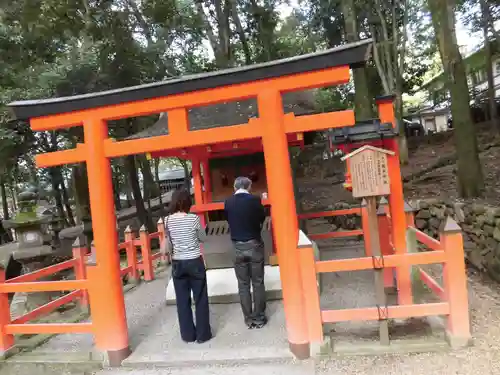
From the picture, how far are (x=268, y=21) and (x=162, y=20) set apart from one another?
17.5ft

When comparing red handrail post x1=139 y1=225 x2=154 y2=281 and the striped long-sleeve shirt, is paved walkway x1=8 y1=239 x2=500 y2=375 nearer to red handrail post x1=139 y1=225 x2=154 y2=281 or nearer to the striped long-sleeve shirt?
the striped long-sleeve shirt

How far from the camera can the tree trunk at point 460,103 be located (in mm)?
9133

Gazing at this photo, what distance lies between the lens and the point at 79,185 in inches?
585

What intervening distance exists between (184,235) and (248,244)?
0.79 m

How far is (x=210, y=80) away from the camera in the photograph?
14.1ft

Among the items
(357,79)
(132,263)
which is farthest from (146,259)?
(357,79)

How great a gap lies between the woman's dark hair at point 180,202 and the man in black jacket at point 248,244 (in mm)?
483

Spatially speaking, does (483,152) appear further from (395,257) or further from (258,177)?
(395,257)

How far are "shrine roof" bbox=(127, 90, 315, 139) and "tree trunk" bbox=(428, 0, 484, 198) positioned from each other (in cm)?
416

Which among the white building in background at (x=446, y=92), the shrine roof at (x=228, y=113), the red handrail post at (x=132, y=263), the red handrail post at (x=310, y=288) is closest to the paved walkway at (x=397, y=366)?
the red handrail post at (x=310, y=288)

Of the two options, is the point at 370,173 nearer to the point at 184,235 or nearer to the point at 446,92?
the point at 184,235

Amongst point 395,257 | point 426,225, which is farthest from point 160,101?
point 426,225

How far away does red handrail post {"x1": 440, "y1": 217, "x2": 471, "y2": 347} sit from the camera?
12.5ft

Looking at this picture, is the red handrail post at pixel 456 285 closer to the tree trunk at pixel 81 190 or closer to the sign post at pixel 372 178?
the sign post at pixel 372 178
